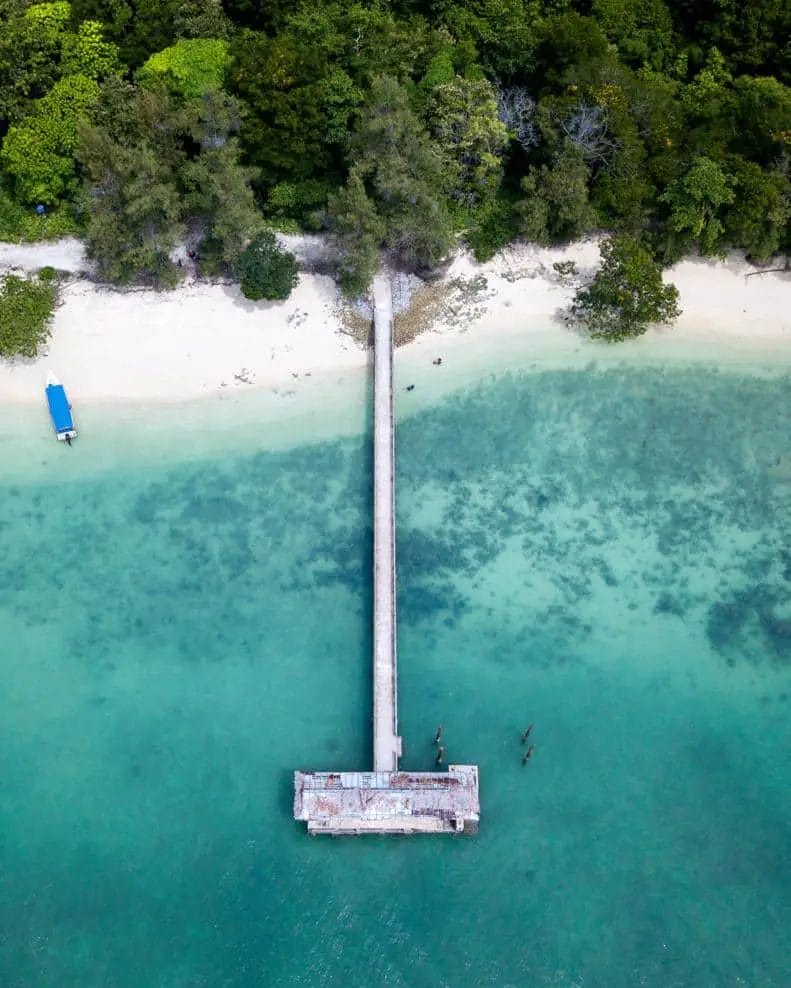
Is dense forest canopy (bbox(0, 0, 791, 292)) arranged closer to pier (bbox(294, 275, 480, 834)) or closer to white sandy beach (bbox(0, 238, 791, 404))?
white sandy beach (bbox(0, 238, 791, 404))

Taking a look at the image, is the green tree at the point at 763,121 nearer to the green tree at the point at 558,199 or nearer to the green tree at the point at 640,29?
the green tree at the point at 640,29

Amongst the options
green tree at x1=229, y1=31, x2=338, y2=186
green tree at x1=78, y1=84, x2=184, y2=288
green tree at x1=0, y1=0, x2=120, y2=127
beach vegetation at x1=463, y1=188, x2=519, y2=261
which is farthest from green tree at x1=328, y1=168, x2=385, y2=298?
green tree at x1=0, y1=0, x2=120, y2=127

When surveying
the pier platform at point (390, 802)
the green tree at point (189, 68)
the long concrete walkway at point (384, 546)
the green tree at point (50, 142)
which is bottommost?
the pier platform at point (390, 802)

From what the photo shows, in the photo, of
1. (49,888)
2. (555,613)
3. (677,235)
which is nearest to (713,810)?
(555,613)

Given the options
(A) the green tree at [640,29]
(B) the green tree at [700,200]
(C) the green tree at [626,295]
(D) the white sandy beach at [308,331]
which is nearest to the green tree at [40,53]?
(D) the white sandy beach at [308,331]

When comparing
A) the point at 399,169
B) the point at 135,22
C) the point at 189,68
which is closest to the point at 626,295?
the point at 399,169

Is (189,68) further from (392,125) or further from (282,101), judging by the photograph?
(392,125)
